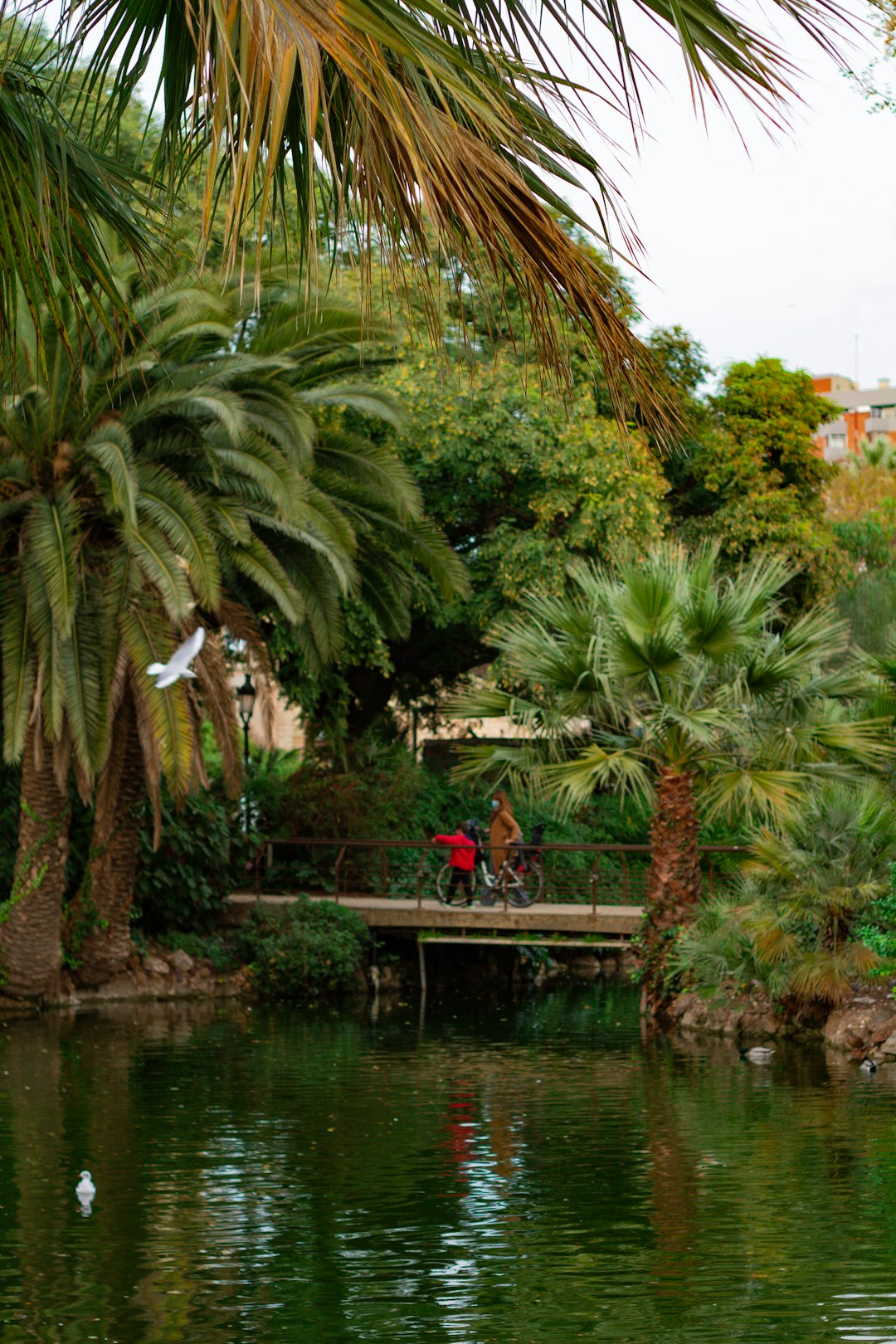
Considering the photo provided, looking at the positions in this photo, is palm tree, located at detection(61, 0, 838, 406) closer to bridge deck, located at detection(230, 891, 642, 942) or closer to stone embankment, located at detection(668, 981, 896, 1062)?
stone embankment, located at detection(668, 981, 896, 1062)

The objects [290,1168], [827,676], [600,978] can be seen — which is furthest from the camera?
[600,978]

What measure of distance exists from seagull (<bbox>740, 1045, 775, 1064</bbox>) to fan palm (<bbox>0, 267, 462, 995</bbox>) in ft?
22.0

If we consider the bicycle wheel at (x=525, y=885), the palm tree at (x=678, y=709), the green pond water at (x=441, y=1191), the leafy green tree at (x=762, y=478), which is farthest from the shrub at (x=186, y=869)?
the leafy green tree at (x=762, y=478)

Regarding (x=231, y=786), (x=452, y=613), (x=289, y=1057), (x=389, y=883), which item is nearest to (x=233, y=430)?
(x=231, y=786)

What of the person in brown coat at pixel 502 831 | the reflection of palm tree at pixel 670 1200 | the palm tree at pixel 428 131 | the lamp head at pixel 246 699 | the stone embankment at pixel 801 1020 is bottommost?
the reflection of palm tree at pixel 670 1200

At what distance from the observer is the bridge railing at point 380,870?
24.9 m

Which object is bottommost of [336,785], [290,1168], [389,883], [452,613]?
[290,1168]

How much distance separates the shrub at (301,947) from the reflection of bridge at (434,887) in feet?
2.55

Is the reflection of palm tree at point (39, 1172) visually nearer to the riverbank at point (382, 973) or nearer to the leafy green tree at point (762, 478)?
the riverbank at point (382, 973)

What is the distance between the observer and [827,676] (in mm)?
17656

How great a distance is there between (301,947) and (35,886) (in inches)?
167

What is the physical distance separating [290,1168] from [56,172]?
8075mm

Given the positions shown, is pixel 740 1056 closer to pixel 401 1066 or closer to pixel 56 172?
pixel 401 1066

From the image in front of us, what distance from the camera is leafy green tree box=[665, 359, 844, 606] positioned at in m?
27.4
